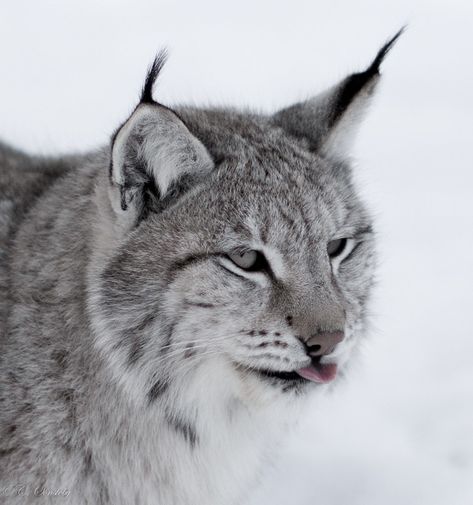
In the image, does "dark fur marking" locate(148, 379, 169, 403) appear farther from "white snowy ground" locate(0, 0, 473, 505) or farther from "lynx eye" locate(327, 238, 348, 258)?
"lynx eye" locate(327, 238, 348, 258)

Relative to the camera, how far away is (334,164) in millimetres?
4496

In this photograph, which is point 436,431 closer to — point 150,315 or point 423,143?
point 150,315

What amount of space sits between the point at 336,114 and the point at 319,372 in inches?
49.7

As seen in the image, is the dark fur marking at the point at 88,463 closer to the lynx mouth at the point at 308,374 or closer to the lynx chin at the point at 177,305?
the lynx chin at the point at 177,305

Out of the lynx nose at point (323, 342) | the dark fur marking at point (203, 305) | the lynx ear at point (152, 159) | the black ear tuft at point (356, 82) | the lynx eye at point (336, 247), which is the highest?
the black ear tuft at point (356, 82)

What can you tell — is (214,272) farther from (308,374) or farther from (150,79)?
(150,79)

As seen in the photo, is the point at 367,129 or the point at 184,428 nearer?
the point at 184,428

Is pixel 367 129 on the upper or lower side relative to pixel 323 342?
upper

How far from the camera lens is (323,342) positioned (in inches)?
148

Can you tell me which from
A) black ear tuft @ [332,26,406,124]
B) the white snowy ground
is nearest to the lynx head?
black ear tuft @ [332,26,406,124]

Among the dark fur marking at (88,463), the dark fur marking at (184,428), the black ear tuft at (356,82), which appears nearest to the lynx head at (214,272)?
the dark fur marking at (184,428)

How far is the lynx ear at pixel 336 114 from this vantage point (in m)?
4.37

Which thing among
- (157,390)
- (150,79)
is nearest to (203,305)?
(157,390)

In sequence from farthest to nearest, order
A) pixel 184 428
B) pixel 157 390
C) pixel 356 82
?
1. pixel 356 82
2. pixel 184 428
3. pixel 157 390
